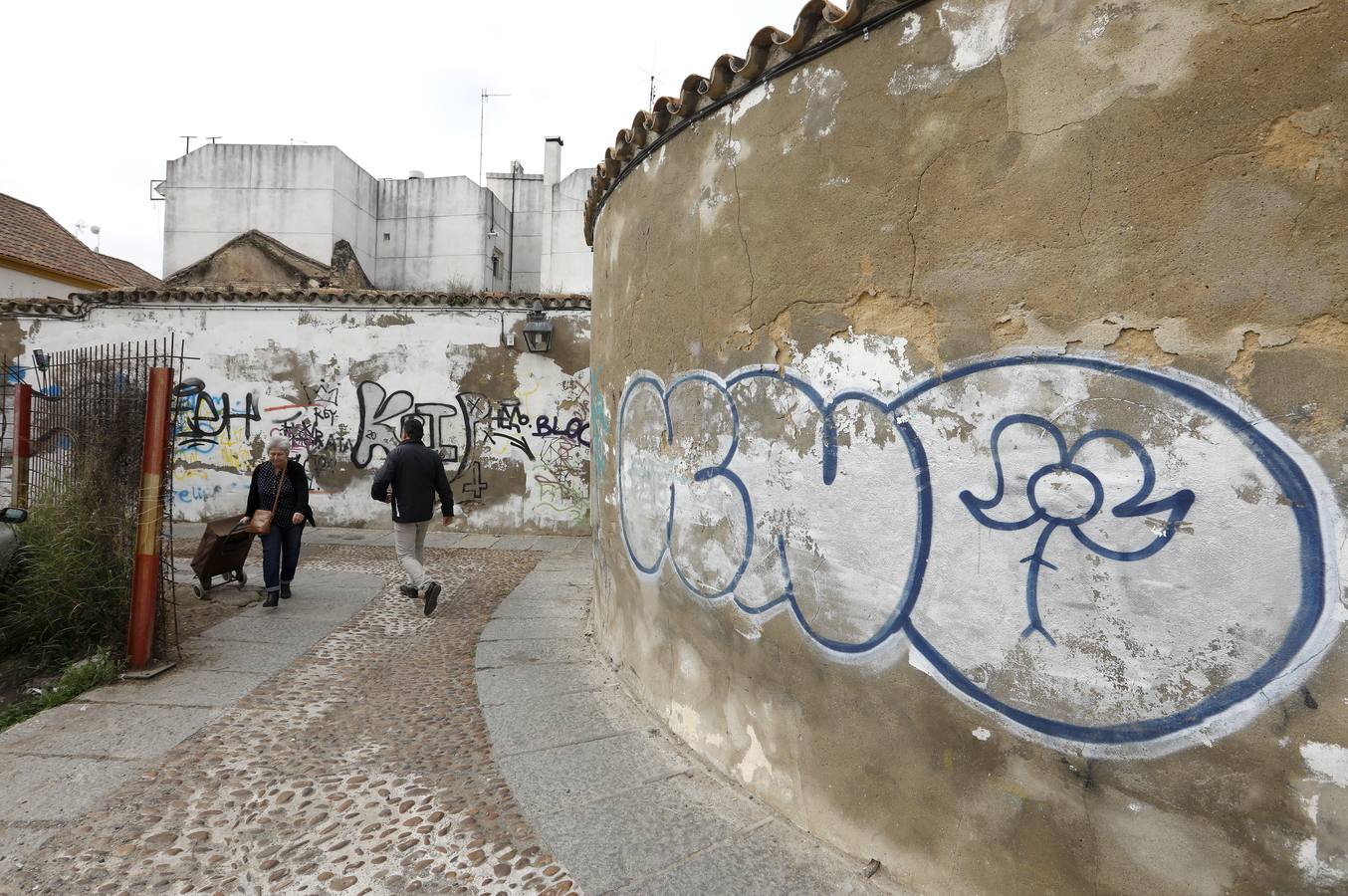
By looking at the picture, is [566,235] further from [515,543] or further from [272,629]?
[272,629]

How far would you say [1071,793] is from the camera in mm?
2084

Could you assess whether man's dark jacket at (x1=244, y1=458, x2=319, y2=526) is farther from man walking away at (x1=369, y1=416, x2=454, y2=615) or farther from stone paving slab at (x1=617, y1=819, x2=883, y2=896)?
stone paving slab at (x1=617, y1=819, x2=883, y2=896)

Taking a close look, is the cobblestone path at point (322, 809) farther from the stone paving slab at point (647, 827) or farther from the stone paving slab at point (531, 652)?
the stone paving slab at point (531, 652)

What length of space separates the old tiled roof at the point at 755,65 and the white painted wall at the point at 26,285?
16.9 metres

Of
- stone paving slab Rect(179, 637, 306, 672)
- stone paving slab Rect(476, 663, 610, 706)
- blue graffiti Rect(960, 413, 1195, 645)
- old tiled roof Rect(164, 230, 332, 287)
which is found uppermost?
old tiled roof Rect(164, 230, 332, 287)

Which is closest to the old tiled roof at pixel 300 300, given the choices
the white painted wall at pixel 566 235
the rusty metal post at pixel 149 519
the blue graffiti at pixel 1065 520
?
the rusty metal post at pixel 149 519

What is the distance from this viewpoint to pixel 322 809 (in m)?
3.00

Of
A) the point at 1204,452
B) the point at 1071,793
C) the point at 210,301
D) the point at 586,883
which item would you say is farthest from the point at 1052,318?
A: the point at 210,301

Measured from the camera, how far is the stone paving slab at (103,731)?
345cm

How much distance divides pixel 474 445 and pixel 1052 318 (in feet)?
29.3

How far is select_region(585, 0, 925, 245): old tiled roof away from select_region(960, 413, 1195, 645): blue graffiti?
1.49 meters

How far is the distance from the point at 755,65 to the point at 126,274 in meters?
24.4

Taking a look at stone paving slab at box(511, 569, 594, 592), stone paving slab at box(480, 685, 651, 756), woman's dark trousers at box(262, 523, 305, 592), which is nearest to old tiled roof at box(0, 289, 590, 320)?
stone paving slab at box(511, 569, 594, 592)

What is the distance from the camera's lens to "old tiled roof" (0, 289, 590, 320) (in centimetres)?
1012
